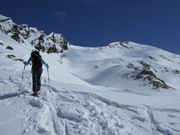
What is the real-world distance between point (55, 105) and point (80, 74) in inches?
2852

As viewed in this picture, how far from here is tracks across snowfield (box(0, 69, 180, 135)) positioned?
12422mm

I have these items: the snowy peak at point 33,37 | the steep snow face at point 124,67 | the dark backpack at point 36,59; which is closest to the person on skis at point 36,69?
the dark backpack at point 36,59

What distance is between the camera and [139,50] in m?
144

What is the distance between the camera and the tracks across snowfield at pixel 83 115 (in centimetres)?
1242

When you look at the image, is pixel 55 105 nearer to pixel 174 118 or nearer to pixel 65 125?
pixel 65 125

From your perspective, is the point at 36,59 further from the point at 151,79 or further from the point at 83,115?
the point at 151,79

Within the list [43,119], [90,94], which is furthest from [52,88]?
[43,119]

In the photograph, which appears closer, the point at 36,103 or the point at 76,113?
the point at 76,113

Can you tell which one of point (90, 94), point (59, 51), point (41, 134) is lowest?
point (41, 134)

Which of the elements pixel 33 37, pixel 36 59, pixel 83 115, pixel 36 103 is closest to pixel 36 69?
pixel 36 59

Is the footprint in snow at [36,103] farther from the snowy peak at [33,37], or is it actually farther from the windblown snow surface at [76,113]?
the snowy peak at [33,37]

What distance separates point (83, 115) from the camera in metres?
13.6

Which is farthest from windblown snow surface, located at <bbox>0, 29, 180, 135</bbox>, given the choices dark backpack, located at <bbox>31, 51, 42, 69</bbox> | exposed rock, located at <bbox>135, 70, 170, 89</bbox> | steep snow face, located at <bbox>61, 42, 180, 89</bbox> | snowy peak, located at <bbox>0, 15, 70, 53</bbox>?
snowy peak, located at <bbox>0, 15, 70, 53</bbox>

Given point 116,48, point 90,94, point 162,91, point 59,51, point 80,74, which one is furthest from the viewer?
point 116,48
